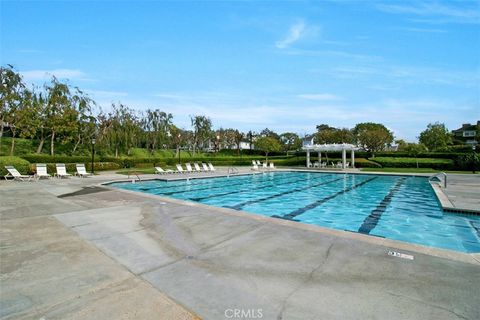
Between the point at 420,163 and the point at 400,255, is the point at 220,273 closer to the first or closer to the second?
the point at 400,255

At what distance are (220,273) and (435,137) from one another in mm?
53037

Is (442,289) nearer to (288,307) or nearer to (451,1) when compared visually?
(288,307)

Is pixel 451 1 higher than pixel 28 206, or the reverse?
pixel 451 1

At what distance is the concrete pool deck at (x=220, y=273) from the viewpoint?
106 inches

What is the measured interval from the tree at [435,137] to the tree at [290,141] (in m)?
22.0

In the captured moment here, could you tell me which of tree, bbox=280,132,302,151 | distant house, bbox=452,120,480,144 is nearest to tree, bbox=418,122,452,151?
tree, bbox=280,132,302,151

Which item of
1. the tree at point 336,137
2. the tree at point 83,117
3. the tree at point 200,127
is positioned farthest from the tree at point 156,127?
the tree at point 336,137

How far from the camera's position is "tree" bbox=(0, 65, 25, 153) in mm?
22672

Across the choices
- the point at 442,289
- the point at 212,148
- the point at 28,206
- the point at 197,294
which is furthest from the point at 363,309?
the point at 212,148

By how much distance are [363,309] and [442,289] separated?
111cm

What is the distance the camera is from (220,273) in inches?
139

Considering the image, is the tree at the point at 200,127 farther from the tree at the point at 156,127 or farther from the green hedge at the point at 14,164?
the green hedge at the point at 14,164

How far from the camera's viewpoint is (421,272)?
3.54 m

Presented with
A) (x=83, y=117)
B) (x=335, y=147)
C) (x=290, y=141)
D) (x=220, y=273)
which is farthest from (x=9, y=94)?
(x=290, y=141)
